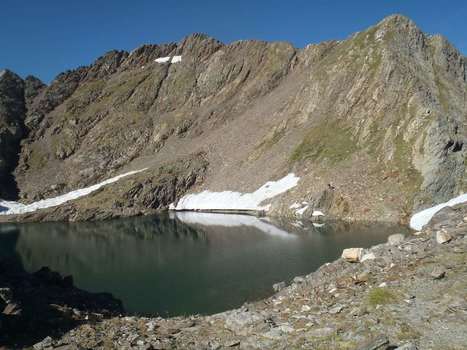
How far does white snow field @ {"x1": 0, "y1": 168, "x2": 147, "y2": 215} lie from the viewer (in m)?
105

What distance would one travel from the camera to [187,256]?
49000mm

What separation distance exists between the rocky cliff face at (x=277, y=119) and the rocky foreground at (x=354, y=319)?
133ft

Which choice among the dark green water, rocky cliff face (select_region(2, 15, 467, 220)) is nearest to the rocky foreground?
the dark green water

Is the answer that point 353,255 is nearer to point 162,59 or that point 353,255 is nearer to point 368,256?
point 368,256

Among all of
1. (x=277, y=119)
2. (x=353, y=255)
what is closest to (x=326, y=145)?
(x=277, y=119)

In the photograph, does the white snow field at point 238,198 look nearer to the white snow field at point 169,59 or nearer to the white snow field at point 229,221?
the white snow field at point 229,221

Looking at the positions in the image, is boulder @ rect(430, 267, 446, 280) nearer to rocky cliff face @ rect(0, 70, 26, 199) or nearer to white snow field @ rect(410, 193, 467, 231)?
white snow field @ rect(410, 193, 467, 231)

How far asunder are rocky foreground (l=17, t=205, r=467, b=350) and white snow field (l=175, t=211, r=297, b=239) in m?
33.8

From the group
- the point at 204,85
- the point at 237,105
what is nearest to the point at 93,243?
the point at 237,105

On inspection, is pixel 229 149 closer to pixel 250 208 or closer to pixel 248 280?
pixel 250 208

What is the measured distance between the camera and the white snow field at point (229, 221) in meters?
59.2

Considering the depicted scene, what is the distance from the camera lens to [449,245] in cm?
2088

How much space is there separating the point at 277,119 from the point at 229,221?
38275 mm

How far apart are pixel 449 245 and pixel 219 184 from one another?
7555cm
